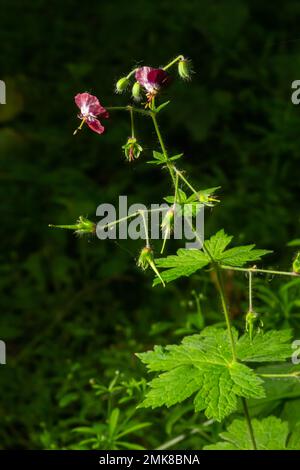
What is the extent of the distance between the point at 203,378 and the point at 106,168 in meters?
2.69

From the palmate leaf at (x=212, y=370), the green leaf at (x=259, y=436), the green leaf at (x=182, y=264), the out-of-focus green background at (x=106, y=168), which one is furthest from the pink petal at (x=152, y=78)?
the out-of-focus green background at (x=106, y=168)

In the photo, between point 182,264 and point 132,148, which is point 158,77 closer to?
point 132,148

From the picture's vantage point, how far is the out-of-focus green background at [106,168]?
3041mm

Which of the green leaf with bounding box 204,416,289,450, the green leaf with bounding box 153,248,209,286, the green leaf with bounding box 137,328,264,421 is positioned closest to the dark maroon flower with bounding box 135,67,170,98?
the green leaf with bounding box 153,248,209,286

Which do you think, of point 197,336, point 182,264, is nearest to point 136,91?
point 182,264

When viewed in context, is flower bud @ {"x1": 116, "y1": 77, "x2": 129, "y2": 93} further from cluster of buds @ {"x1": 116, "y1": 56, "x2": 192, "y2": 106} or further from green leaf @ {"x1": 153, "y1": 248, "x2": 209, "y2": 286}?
green leaf @ {"x1": 153, "y1": 248, "x2": 209, "y2": 286}

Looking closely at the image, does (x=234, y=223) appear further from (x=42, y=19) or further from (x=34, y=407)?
(x=42, y=19)

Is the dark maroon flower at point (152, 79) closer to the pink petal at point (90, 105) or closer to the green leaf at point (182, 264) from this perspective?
the pink petal at point (90, 105)

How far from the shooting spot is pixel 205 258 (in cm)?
170

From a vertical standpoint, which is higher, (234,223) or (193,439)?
(234,223)
